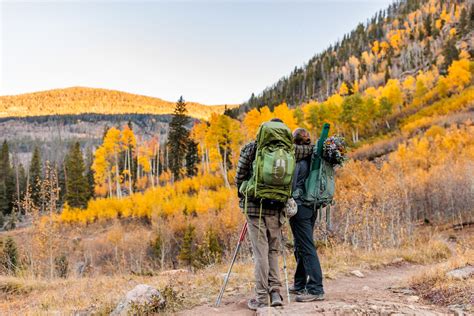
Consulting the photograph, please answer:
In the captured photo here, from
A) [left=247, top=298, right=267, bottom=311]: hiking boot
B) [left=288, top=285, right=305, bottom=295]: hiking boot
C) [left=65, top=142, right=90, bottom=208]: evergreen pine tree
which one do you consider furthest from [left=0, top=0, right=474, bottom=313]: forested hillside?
[left=247, top=298, right=267, bottom=311]: hiking boot

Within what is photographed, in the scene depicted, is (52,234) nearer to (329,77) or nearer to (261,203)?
(261,203)

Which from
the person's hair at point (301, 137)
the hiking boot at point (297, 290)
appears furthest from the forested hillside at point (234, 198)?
the person's hair at point (301, 137)

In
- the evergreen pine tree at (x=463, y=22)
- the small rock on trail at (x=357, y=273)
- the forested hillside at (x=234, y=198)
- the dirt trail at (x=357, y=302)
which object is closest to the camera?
the dirt trail at (x=357, y=302)

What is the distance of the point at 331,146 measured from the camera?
4.41 meters

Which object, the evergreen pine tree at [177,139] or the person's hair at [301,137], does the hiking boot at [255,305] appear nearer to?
the person's hair at [301,137]

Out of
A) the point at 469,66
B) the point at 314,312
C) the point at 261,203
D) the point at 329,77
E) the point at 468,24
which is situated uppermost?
the point at 468,24

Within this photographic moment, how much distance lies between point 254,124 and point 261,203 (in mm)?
35297

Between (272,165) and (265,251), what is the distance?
3.27 ft

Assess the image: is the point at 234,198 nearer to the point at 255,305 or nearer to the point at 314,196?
the point at 314,196

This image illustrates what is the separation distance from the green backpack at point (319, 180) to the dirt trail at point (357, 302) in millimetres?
1151

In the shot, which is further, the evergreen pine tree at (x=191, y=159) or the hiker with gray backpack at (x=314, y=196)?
the evergreen pine tree at (x=191, y=159)

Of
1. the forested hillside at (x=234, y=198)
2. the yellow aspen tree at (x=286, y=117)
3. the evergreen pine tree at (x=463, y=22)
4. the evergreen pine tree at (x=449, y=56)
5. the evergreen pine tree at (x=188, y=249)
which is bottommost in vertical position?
the evergreen pine tree at (x=188, y=249)

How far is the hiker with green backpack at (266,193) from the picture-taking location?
3.89m

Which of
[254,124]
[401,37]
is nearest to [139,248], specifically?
[254,124]
